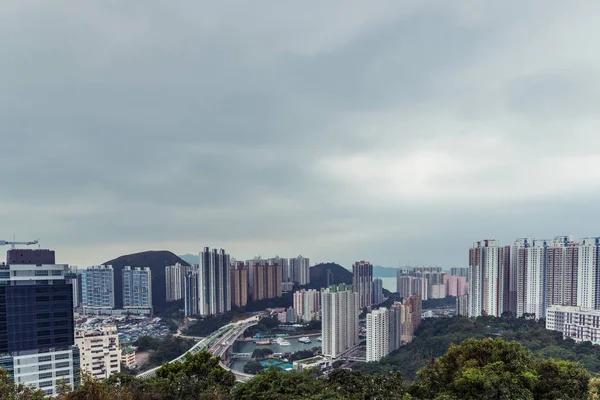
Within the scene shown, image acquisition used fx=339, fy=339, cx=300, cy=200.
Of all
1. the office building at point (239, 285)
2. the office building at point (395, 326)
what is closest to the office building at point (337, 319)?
the office building at point (395, 326)

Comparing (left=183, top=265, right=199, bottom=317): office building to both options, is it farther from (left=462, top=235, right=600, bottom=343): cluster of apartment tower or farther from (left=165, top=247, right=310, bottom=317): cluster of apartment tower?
(left=462, top=235, right=600, bottom=343): cluster of apartment tower

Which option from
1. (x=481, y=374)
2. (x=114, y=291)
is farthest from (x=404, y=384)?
(x=114, y=291)

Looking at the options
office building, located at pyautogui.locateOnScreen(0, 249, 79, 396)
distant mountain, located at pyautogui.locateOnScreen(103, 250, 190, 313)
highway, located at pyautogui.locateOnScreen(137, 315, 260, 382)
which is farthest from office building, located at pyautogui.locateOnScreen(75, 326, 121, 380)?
distant mountain, located at pyautogui.locateOnScreen(103, 250, 190, 313)

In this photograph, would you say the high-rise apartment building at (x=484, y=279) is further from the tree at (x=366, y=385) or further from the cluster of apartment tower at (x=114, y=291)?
the cluster of apartment tower at (x=114, y=291)

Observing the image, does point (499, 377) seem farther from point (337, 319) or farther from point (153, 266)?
point (153, 266)

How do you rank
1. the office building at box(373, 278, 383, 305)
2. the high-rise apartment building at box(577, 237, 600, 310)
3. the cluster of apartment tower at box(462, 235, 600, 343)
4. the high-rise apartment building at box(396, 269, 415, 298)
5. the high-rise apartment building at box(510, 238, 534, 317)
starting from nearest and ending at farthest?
the cluster of apartment tower at box(462, 235, 600, 343) → the high-rise apartment building at box(577, 237, 600, 310) → the high-rise apartment building at box(510, 238, 534, 317) → the office building at box(373, 278, 383, 305) → the high-rise apartment building at box(396, 269, 415, 298)

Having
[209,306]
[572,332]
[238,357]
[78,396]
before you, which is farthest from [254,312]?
[78,396]
